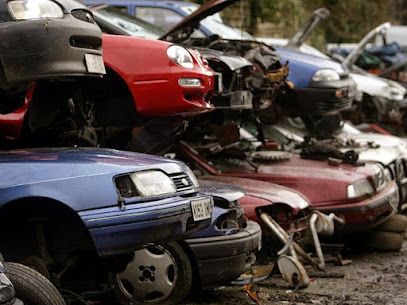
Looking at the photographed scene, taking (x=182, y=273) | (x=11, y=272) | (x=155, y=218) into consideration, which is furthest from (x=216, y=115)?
(x=11, y=272)

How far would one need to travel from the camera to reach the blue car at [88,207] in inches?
219

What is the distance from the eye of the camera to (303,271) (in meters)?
8.06

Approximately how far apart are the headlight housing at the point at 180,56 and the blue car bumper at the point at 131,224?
2.47 meters

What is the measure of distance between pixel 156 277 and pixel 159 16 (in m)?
5.58

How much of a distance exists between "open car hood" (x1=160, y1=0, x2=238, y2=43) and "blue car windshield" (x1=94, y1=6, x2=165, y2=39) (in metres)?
0.36

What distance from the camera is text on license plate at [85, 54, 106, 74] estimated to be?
22.8 feet

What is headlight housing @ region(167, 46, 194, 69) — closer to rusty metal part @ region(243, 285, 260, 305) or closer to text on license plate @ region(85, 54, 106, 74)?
text on license plate @ region(85, 54, 106, 74)

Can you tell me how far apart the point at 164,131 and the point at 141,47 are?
0.75 m

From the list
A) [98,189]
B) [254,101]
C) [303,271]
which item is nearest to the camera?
[98,189]

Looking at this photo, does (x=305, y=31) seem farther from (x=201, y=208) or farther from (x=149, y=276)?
(x=201, y=208)

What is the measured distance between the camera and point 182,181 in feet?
20.4

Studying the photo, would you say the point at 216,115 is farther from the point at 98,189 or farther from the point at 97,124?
the point at 98,189

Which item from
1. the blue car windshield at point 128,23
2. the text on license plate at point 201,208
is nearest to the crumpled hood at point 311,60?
the blue car windshield at point 128,23

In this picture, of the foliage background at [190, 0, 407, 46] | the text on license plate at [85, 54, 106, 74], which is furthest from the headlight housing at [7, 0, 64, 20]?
the foliage background at [190, 0, 407, 46]
